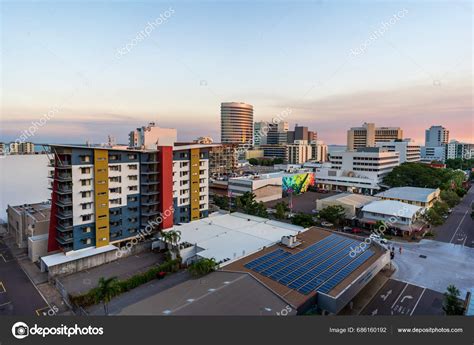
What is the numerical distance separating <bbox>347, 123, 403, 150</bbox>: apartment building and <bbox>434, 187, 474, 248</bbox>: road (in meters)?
82.5

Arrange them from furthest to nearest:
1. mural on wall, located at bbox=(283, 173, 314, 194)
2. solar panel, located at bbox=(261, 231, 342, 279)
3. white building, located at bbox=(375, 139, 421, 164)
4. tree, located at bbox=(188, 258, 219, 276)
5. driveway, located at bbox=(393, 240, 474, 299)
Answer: white building, located at bbox=(375, 139, 421, 164) → mural on wall, located at bbox=(283, 173, 314, 194) → driveway, located at bbox=(393, 240, 474, 299) → tree, located at bbox=(188, 258, 219, 276) → solar panel, located at bbox=(261, 231, 342, 279)

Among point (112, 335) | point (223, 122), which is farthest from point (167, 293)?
point (223, 122)

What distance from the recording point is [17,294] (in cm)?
2202

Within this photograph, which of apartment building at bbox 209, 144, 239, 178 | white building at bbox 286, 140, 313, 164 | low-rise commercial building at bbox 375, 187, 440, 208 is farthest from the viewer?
white building at bbox 286, 140, 313, 164

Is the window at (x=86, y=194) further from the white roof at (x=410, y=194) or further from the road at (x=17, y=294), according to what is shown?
the white roof at (x=410, y=194)

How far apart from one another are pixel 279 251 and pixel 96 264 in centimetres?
1617

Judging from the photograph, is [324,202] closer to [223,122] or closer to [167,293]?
[167,293]

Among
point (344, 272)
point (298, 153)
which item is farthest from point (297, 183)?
point (298, 153)

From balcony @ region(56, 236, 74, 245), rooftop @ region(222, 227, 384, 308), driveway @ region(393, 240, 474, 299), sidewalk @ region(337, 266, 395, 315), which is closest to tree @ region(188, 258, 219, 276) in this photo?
rooftop @ region(222, 227, 384, 308)

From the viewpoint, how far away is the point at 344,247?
26125 millimetres

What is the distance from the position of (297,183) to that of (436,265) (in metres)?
39.0

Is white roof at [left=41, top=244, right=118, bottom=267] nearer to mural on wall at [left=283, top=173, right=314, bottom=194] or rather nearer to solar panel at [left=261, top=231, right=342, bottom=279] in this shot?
solar panel at [left=261, top=231, right=342, bottom=279]

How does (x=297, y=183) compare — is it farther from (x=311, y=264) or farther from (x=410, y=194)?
Answer: (x=311, y=264)

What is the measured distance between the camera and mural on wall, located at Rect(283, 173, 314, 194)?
63.5m
